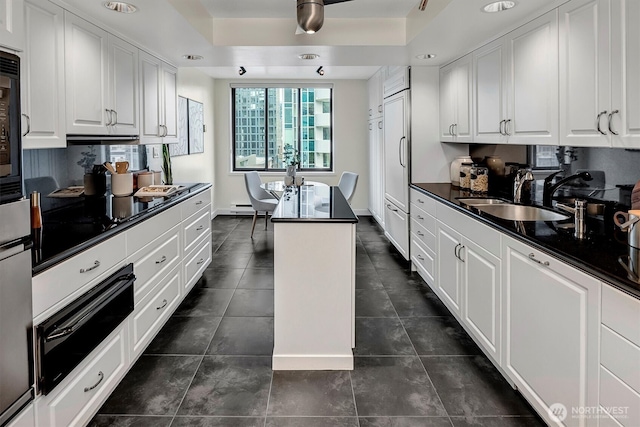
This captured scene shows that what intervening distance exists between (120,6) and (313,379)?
238 cm

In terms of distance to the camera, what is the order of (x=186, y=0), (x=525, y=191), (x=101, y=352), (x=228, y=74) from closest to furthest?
(x=101, y=352), (x=186, y=0), (x=525, y=191), (x=228, y=74)

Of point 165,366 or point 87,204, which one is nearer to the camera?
point 165,366

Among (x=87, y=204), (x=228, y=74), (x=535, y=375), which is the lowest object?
(x=535, y=375)

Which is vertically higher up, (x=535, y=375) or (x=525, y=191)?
(x=525, y=191)

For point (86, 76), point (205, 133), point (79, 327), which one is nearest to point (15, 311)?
point (79, 327)

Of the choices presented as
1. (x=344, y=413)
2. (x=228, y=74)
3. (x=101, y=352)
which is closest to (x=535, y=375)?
(x=344, y=413)

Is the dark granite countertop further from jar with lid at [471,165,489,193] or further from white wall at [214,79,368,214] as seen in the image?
white wall at [214,79,368,214]

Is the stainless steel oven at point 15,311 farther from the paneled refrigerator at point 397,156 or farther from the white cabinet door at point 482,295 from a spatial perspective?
the paneled refrigerator at point 397,156

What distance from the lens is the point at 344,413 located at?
212 centimetres

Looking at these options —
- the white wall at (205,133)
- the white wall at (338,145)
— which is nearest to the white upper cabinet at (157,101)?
the white wall at (205,133)

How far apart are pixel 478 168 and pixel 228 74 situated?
4.91m

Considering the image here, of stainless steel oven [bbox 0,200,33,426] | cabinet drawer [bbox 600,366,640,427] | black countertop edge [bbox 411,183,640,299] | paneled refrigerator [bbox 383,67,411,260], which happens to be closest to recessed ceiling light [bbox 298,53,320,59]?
paneled refrigerator [bbox 383,67,411,260]

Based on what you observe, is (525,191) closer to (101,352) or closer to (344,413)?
(344,413)

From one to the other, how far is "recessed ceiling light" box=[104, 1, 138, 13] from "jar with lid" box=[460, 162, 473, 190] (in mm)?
2948
